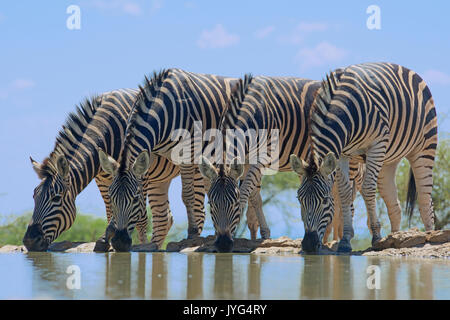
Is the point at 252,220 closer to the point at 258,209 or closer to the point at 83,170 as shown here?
the point at 258,209

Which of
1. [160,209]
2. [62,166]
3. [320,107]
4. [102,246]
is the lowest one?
[102,246]

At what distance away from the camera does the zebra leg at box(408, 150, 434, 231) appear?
14281 millimetres

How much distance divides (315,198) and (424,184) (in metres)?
4.08

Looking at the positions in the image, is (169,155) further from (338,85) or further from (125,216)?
(338,85)

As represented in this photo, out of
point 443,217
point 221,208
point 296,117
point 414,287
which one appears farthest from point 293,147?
point 414,287

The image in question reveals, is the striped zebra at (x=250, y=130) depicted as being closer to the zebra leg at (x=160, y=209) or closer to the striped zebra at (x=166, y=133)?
the striped zebra at (x=166, y=133)

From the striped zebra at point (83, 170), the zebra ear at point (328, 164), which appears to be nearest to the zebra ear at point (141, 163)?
the striped zebra at point (83, 170)

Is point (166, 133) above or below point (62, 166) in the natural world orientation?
above

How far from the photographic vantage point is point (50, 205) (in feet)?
41.0

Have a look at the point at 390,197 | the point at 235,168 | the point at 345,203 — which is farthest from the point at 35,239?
the point at 390,197

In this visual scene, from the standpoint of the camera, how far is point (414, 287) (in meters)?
6.26
